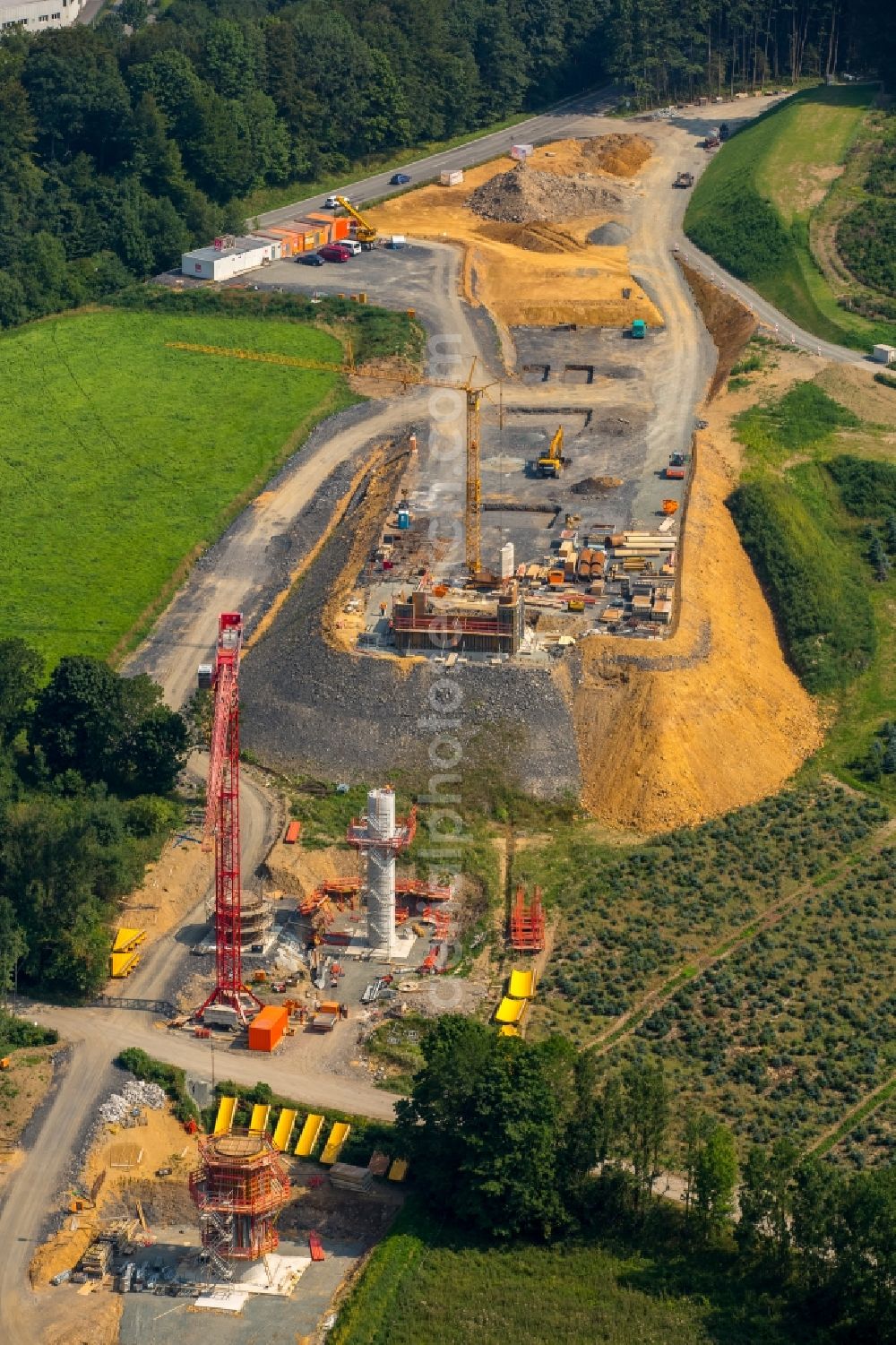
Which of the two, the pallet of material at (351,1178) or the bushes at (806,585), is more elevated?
the bushes at (806,585)

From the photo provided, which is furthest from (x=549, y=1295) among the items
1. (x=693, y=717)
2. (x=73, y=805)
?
(x=693, y=717)

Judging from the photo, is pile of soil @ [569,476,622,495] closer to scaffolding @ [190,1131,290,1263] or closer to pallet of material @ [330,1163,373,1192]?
pallet of material @ [330,1163,373,1192]

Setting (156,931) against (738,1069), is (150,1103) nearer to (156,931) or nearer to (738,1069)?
(156,931)

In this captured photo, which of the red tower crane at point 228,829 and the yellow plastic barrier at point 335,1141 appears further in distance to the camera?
the red tower crane at point 228,829

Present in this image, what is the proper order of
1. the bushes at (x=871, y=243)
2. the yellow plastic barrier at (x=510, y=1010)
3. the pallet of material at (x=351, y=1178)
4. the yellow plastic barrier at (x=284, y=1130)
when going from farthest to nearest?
the bushes at (x=871, y=243) → the yellow plastic barrier at (x=510, y=1010) → the yellow plastic barrier at (x=284, y=1130) → the pallet of material at (x=351, y=1178)

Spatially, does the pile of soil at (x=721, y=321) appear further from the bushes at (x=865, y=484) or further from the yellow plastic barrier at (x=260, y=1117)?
the yellow plastic barrier at (x=260, y=1117)

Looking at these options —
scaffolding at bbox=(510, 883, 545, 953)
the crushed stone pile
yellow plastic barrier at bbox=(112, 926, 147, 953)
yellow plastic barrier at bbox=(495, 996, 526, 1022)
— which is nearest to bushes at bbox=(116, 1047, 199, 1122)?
the crushed stone pile

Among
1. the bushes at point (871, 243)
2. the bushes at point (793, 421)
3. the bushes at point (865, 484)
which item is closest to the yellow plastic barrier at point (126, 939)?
the bushes at point (793, 421)
